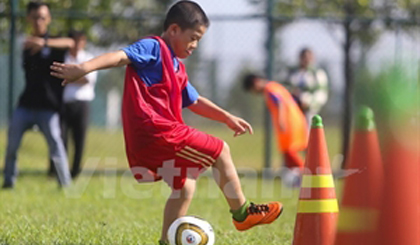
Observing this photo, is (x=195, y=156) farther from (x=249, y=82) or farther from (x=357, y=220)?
(x=249, y=82)

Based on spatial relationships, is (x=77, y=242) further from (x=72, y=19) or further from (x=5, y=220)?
(x=72, y=19)

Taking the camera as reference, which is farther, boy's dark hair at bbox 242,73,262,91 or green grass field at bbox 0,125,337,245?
boy's dark hair at bbox 242,73,262,91

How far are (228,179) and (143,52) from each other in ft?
3.03

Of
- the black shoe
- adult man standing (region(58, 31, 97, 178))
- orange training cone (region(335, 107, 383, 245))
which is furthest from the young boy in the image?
adult man standing (region(58, 31, 97, 178))

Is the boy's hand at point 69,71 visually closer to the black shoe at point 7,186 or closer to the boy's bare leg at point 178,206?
the boy's bare leg at point 178,206

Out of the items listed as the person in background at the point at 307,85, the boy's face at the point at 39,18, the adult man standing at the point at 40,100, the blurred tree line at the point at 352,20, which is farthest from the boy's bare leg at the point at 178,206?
the blurred tree line at the point at 352,20

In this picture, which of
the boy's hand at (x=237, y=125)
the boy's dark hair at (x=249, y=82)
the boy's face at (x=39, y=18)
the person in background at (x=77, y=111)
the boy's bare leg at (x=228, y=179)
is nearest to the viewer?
the boy's bare leg at (x=228, y=179)

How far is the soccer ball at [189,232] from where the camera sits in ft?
13.9

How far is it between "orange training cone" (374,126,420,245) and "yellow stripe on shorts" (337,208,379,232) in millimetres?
36

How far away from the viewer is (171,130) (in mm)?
4219

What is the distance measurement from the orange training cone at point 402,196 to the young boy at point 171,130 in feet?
4.03

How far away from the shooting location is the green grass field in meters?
4.88

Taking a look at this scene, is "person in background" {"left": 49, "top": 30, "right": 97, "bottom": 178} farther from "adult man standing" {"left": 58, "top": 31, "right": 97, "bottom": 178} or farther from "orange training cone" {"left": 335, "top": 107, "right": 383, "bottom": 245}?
"orange training cone" {"left": 335, "top": 107, "right": 383, "bottom": 245}

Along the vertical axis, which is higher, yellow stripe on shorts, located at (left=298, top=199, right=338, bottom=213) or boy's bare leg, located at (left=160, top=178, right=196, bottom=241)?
A: yellow stripe on shorts, located at (left=298, top=199, right=338, bottom=213)
